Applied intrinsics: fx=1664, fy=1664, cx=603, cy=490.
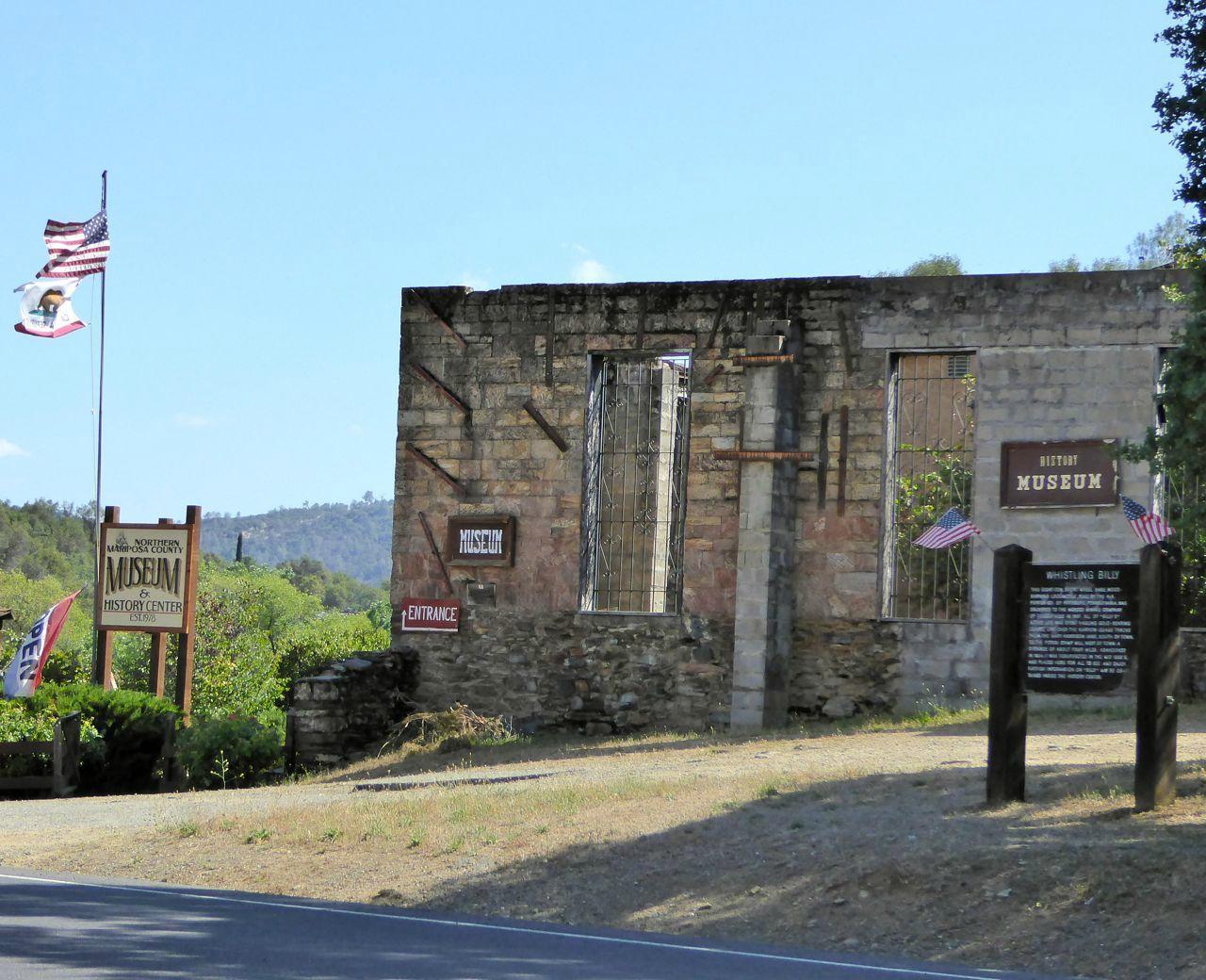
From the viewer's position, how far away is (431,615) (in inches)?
829

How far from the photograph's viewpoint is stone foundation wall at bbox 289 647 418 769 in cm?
1978

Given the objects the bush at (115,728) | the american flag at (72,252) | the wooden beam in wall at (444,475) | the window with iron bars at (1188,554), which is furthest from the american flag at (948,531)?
the american flag at (72,252)

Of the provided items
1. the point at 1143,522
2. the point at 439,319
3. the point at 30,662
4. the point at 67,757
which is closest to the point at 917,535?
the point at 1143,522

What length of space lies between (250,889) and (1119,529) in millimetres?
10762

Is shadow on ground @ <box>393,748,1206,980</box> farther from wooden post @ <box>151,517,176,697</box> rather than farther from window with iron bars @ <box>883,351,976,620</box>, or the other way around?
wooden post @ <box>151,517,176,697</box>

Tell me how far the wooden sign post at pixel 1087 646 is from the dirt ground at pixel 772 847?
35cm

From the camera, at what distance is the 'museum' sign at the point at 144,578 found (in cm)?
2230

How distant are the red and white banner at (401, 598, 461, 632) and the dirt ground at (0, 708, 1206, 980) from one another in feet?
14.4

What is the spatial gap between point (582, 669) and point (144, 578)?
6398 mm

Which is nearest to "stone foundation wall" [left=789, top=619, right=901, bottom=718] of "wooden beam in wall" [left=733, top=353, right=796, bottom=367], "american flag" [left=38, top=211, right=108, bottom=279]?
"wooden beam in wall" [left=733, top=353, right=796, bottom=367]

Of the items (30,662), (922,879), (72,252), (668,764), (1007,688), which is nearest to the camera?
(922,879)

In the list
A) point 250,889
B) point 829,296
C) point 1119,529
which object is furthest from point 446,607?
point 250,889

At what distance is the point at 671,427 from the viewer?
28328 millimetres

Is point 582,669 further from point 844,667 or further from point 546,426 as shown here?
point 844,667
